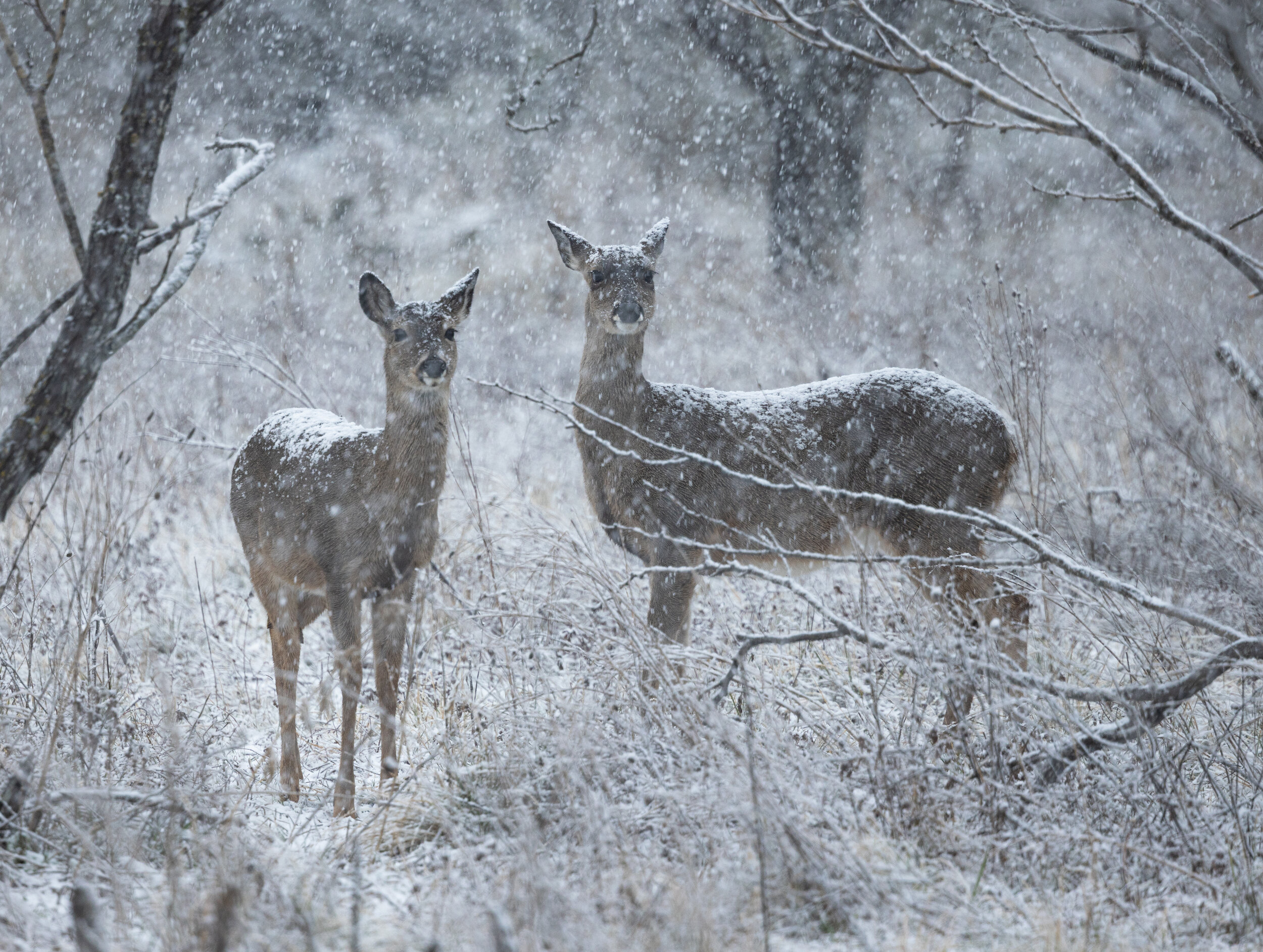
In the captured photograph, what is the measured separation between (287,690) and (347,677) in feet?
2.14

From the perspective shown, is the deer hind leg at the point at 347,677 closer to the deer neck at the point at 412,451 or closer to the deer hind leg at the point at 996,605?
the deer neck at the point at 412,451

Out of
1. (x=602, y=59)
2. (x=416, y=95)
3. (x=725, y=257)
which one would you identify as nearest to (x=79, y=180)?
(x=416, y=95)

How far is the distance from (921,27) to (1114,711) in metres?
14.4

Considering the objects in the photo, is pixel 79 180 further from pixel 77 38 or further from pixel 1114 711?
pixel 1114 711

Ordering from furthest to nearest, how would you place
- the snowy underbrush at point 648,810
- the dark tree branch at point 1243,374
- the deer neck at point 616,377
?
the deer neck at point 616,377 < the dark tree branch at point 1243,374 < the snowy underbrush at point 648,810

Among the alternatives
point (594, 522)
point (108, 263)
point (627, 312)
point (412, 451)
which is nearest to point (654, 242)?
point (627, 312)

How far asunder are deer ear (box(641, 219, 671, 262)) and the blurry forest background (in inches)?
63.4

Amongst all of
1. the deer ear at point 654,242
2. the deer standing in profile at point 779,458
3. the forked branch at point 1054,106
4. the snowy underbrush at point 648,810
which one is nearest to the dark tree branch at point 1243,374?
the forked branch at point 1054,106

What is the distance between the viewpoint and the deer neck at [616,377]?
17.8ft

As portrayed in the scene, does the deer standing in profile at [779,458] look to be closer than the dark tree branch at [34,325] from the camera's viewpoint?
No

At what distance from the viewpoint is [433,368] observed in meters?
4.44

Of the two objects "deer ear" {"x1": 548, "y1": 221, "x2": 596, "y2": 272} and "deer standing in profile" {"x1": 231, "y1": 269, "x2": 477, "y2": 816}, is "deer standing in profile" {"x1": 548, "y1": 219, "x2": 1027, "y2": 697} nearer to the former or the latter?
"deer ear" {"x1": 548, "y1": 221, "x2": 596, "y2": 272}

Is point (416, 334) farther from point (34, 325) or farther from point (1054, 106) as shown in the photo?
point (1054, 106)

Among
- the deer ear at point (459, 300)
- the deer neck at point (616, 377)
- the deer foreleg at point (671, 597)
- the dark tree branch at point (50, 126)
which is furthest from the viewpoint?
the deer neck at point (616, 377)
